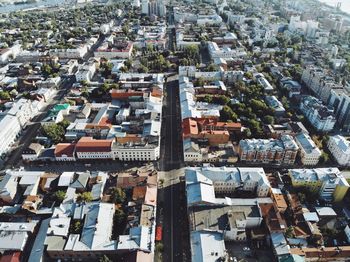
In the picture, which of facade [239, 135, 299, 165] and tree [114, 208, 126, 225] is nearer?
tree [114, 208, 126, 225]

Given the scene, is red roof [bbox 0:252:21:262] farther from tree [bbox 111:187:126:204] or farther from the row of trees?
the row of trees

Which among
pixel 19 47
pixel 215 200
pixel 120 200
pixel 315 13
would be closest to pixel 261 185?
pixel 215 200

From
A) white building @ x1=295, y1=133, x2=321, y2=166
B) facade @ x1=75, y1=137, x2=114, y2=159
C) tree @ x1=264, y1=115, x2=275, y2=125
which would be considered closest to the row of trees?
facade @ x1=75, y1=137, x2=114, y2=159

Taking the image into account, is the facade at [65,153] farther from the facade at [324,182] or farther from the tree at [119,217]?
the facade at [324,182]

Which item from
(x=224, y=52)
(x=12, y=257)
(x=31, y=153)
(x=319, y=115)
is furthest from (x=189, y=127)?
(x=224, y=52)

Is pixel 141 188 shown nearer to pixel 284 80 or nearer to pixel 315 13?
pixel 284 80

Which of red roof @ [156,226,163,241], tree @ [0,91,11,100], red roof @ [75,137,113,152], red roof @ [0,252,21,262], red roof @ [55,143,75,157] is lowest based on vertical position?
red roof @ [156,226,163,241]

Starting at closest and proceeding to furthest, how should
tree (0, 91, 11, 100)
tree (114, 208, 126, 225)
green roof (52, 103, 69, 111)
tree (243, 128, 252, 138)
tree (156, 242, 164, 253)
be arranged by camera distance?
tree (156, 242, 164, 253), tree (114, 208, 126, 225), tree (243, 128, 252, 138), green roof (52, 103, 69, 111), tree (0, 91, 11, 100)

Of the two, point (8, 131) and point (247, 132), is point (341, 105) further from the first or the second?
point (8, 131)
